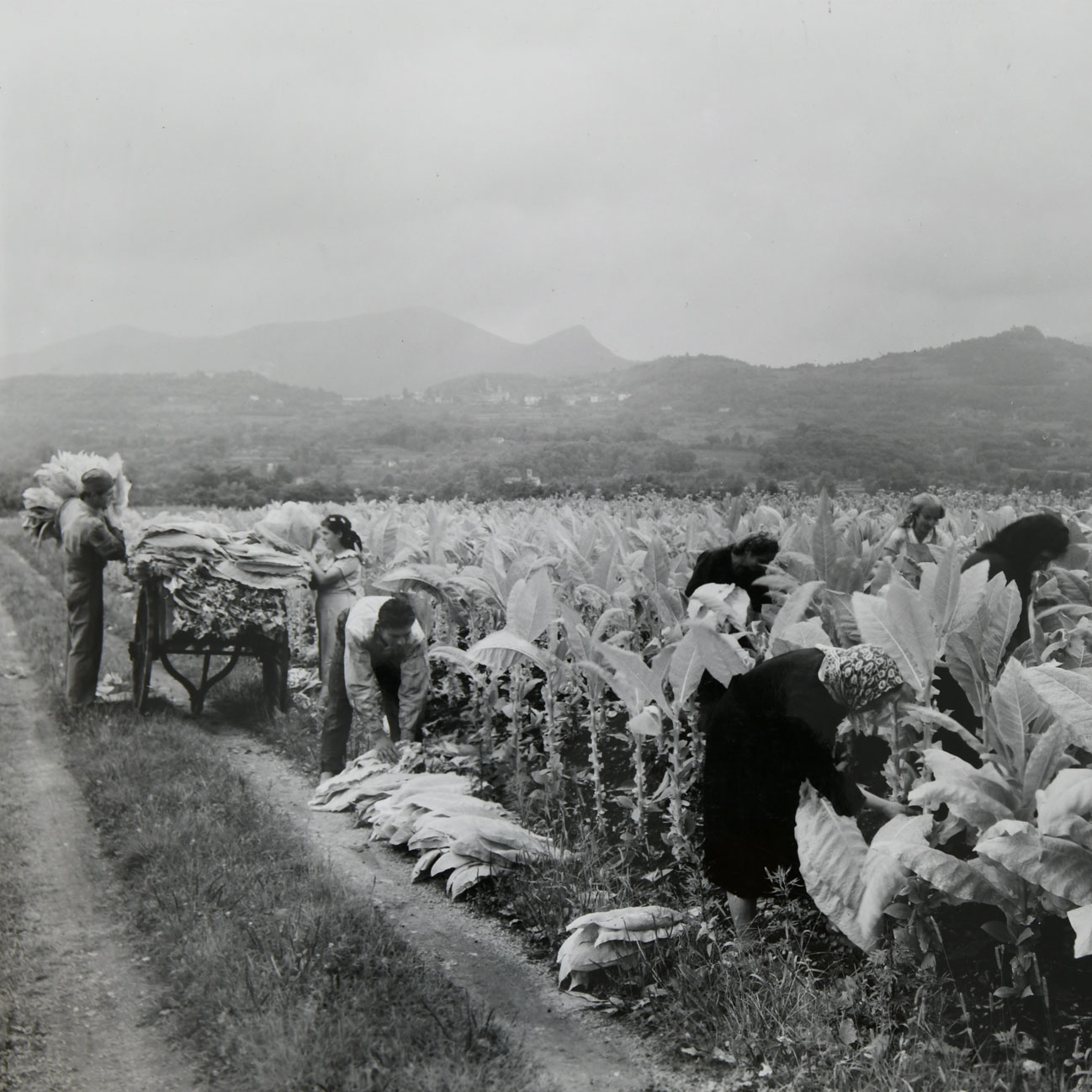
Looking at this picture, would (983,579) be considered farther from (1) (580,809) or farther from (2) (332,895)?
(2) (332,895)

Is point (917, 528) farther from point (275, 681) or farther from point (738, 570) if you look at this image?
point (275, 681)

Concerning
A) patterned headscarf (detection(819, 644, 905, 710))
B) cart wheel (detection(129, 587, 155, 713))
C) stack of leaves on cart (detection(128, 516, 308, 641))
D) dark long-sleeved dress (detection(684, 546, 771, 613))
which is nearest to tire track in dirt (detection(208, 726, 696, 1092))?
patterned headscarf (detection(819, 644, 905, 710))

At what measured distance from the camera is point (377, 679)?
4.81 metres

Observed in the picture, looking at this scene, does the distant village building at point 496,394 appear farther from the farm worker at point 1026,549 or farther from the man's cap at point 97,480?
the farm worker at point 1026,549

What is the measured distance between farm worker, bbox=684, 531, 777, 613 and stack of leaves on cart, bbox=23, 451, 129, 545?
4.01 meters

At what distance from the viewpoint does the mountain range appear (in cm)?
941

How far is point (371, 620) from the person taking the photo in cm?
470

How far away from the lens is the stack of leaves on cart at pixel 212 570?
5.82 metres

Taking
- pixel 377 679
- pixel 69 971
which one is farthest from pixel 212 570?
pixel 69 971

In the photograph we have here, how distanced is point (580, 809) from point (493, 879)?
64cm

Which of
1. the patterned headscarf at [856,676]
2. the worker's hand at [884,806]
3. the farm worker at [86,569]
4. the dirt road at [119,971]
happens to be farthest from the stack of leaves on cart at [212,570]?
the patterned headscarf at [856,676]

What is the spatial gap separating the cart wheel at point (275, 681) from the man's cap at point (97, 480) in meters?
1.48

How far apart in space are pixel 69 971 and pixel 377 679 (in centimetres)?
214

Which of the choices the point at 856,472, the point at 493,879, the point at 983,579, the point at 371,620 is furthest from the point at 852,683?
the point at 856,472
